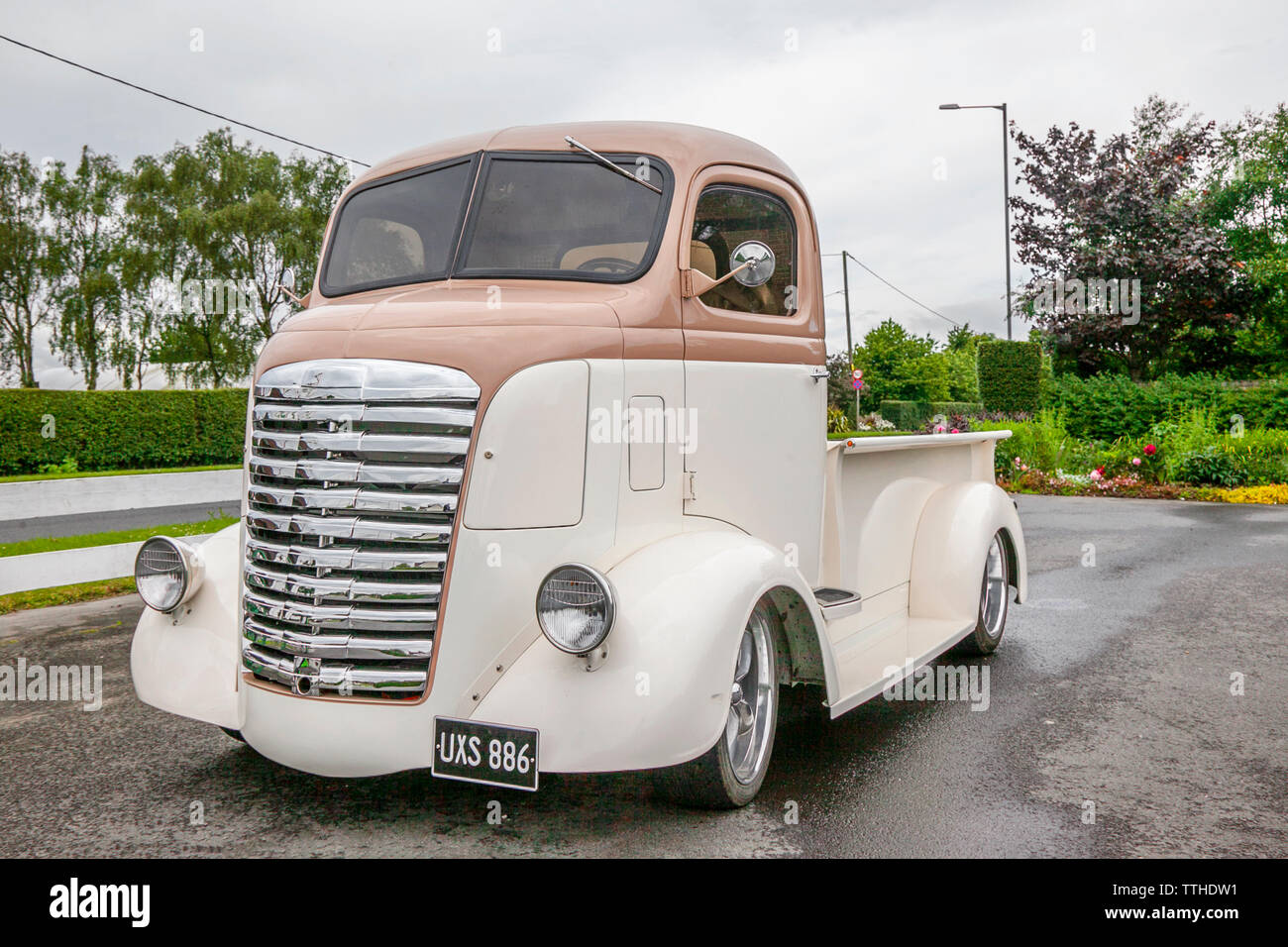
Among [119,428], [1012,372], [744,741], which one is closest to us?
[744,741]

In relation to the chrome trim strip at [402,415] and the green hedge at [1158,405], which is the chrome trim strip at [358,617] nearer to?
the chrome trim strip at [402,415]

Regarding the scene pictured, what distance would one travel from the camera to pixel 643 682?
3191 millimetres

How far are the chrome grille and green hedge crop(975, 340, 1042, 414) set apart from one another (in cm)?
2201

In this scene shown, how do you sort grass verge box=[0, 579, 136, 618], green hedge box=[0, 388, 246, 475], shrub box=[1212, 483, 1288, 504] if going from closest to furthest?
grass verge box=[0, 579, 136, 618] → shrub box=[1212, 483, 1288, 504] → green hedge box=[0, 388, 246, 475]

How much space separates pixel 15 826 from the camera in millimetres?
3621

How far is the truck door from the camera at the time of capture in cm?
405

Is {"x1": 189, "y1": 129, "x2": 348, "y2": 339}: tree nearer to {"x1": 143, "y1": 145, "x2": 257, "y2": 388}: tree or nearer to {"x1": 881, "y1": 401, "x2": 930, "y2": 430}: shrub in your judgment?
{"x1": 143, "y1": 145, "x2": 257, "y2": 388}: tree

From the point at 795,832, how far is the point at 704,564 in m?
0.98

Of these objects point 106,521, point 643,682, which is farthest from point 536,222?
point 106,521

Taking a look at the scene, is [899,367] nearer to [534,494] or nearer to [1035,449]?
[1035,449]

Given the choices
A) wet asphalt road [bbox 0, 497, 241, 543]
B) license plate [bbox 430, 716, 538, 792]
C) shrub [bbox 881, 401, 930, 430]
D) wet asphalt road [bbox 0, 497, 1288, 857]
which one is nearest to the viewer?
license plate [bbox 430, 716, 538, 792]

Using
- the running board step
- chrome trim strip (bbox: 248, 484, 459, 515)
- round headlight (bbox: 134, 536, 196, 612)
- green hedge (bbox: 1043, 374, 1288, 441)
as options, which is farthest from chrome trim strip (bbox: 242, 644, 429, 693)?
green hedge (bbox: 1043, 374, 1288, 441)

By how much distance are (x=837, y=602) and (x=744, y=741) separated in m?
0.87

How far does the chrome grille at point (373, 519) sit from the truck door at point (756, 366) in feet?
Answer: 3.35
